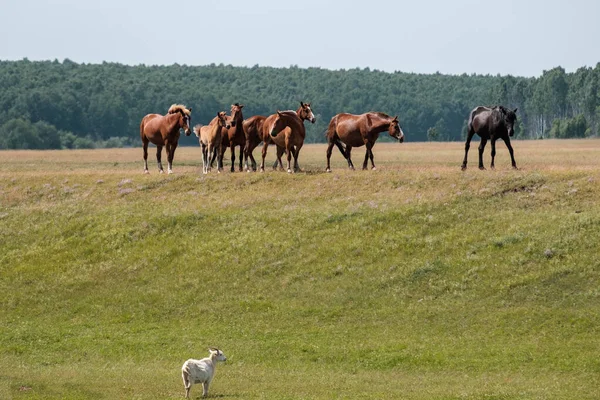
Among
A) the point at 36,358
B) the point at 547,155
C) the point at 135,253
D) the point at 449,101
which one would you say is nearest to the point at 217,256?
the point at 135,253

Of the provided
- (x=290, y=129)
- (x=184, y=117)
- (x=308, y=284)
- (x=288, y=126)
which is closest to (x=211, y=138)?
(x=184, y=117)

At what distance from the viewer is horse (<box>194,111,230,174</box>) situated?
1805 inches

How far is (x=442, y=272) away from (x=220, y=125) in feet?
48.8

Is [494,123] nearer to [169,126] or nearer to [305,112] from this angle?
[305,112]

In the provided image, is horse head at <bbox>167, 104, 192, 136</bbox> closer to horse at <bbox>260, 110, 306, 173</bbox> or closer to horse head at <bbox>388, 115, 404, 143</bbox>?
horse at <bbox>260, 110, 306, 173</bbox>

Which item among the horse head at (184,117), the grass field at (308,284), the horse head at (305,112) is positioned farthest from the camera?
the horse head at (305,112)

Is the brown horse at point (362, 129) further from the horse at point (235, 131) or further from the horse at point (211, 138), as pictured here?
the horse at point (211, 138)

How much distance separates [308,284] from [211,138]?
13321 mm

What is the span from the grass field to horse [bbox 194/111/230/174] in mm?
1059

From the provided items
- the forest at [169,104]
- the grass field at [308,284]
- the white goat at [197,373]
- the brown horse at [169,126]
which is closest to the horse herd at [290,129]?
the brown horse at [169,126]

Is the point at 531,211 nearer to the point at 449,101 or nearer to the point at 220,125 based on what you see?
the point at 220,125

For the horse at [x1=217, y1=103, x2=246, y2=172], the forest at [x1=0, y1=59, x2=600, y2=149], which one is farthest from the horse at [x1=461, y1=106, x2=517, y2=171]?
the forest at [x1=0, y1=59, x2=600, y2=149]

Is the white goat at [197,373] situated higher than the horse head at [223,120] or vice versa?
the horse head at [223,120]

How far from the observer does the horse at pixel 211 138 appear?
150 ft
